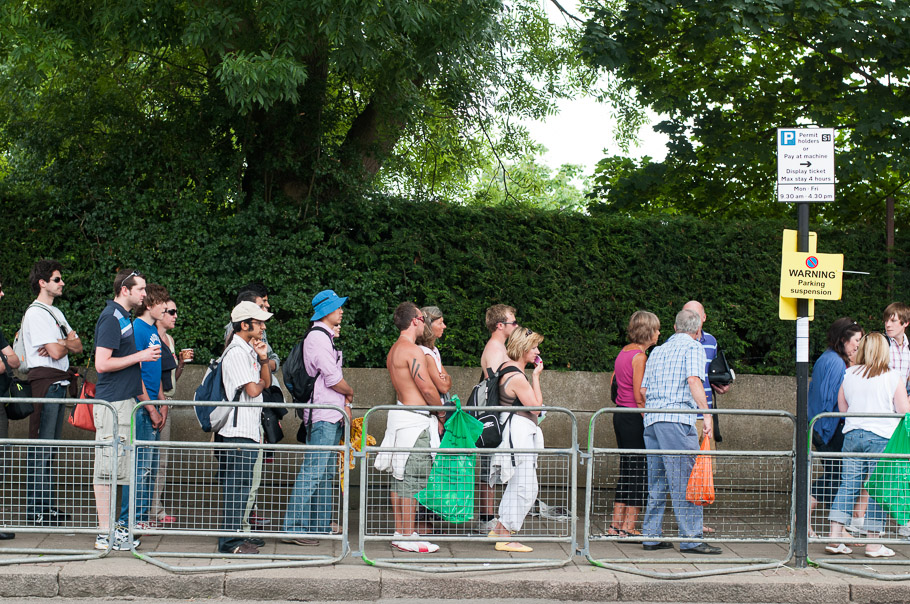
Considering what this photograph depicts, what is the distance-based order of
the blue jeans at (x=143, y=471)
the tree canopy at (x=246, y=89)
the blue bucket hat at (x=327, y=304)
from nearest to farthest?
the blue jeans at (x=143, y=471) → the blue bucket hat at (x=327, y=304) → the tree canopy at (x=246, y=89)

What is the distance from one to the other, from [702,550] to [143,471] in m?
4.10

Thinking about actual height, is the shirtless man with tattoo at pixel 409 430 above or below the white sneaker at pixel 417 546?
above

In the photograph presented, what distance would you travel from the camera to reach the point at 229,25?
7023 millimetres

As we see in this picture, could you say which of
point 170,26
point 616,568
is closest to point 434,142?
point 170,26

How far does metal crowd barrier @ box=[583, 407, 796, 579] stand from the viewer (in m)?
6.16

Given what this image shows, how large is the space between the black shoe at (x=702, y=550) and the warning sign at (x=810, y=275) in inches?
A: 76.8

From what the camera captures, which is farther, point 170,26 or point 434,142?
point 434,142

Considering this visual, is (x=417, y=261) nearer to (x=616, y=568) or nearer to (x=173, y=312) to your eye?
(x=173, y=312)

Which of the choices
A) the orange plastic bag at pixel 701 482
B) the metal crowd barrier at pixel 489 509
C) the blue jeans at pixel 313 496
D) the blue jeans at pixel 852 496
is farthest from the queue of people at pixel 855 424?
the blue jeans at pixel 313 496

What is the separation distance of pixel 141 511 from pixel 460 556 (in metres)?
2.31

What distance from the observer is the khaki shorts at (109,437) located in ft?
20.3

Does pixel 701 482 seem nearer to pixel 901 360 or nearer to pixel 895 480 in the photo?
pixel 895 480

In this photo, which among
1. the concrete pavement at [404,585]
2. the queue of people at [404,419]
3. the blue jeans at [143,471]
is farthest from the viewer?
the queue of people at [404,419]

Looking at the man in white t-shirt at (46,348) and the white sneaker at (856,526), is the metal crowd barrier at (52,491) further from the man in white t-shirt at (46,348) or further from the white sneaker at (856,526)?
A: the white sneaker at (856,526)
